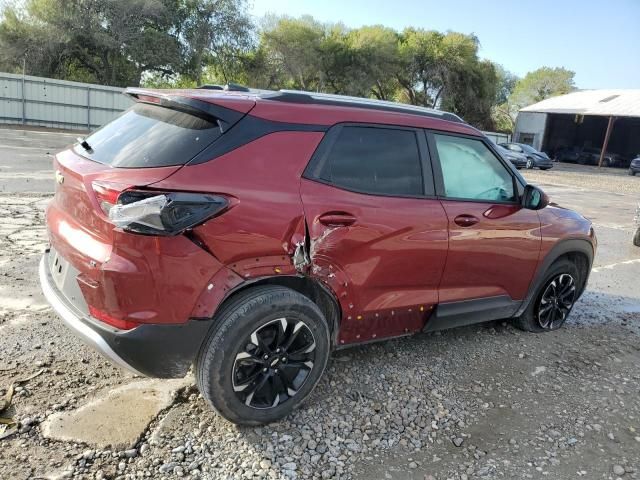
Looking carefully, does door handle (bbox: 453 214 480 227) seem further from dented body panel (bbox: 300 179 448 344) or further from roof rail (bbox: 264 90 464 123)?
roof rail (bbox: 264 90 464 123)

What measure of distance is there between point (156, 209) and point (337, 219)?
3.34ft

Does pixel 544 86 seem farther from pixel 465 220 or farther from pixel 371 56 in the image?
pixel 465 220

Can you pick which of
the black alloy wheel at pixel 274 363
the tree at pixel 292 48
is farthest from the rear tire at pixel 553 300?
the tree at pixel 292 48

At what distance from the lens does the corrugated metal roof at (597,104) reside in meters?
39.7

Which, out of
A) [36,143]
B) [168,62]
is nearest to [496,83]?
[168,62]

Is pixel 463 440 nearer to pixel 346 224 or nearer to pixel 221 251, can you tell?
pixel 346 224

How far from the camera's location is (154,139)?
9.11 ft

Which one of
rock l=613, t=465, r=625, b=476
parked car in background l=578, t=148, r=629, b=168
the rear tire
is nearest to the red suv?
the rear tire

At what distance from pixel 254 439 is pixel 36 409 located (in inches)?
48.9

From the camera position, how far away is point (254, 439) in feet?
9.36

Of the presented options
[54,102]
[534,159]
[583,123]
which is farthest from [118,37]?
[583,123]

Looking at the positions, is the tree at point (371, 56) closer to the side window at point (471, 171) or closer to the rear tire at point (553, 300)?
the rear tire at point (553, 300)

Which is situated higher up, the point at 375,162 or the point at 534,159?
the point at 375,162

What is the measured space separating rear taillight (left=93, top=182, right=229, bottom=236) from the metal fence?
20.6 m
